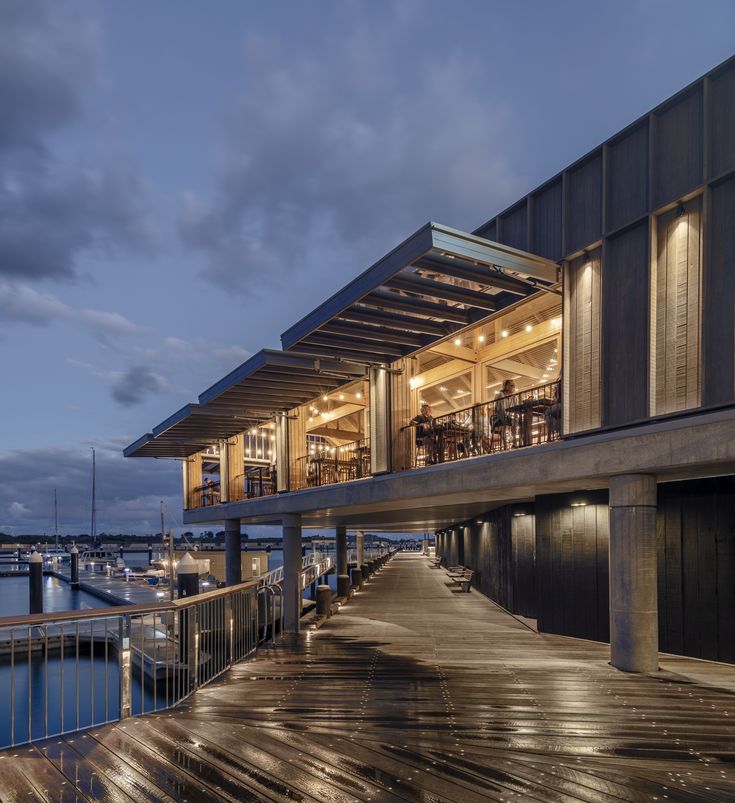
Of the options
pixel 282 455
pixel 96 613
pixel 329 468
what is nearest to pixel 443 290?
pixel 96 613

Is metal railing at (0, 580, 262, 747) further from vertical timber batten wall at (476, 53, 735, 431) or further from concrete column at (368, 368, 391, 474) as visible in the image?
vertical timber batten wall at (476, 53, 735, 431)

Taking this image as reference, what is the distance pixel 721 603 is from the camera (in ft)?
31.0

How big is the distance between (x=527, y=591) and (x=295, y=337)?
26.3ft

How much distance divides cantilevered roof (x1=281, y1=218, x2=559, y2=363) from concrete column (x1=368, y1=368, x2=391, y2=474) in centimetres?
79

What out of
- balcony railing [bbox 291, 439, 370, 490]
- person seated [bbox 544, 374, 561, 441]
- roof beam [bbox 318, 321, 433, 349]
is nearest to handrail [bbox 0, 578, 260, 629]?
roof beam [bbox 318, 321, 433, 349]

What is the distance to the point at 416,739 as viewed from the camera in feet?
19.1

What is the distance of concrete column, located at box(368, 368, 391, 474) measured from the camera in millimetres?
13891

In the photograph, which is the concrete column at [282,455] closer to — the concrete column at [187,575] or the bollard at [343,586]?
the bollard at [343,586]

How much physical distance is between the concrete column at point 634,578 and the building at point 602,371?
0.02 metres

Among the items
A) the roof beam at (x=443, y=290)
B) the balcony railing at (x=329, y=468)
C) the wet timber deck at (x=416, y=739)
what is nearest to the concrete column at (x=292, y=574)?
the balcony railing at (x=329, y=468)

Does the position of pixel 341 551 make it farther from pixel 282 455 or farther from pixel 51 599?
pixel 51 599

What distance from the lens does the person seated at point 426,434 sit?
43.6 feet

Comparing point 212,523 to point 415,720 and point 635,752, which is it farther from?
point 635,752

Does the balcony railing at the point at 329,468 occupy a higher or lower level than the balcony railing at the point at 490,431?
lower
